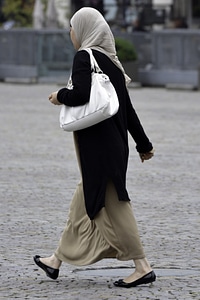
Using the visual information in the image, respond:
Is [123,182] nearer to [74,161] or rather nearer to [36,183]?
[36,183]

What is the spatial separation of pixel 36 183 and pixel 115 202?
4.84 m

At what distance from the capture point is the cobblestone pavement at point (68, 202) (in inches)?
259

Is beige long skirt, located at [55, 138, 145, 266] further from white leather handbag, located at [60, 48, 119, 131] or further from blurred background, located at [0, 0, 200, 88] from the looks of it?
blurred background, located at [0, 0, 200, 88]

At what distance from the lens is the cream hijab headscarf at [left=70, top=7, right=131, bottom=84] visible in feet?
20.8

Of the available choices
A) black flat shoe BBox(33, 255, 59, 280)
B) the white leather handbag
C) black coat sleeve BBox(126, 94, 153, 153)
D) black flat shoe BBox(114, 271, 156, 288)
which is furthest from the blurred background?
the white leather handbag

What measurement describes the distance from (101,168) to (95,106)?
1.20 ft

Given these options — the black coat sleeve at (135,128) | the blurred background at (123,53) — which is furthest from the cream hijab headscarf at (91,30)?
the blurred background at (123,53)

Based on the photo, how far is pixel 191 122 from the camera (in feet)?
59.9

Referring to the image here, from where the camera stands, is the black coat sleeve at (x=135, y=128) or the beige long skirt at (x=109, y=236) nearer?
the beige long skirt at (x=109, y=236)

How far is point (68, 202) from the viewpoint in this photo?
10.0 m

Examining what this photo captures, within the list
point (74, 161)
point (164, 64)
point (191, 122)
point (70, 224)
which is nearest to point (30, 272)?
point (70, 224)

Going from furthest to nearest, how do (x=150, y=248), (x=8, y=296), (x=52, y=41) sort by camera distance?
(x=52, y=41) → (x=150, y=248) → (x=8, y=296)

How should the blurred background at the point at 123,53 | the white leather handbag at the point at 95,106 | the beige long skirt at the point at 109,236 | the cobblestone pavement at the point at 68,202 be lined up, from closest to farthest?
1. the white leather handbag at the point at 95,106
2. the beige long skirt at the point at 109,236
3. the cobblestone pavement at the point at 68,202
4. the blurred background at the point at 123,53

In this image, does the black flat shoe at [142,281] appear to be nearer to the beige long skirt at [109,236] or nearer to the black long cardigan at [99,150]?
the beige long skirt at [109,236]
